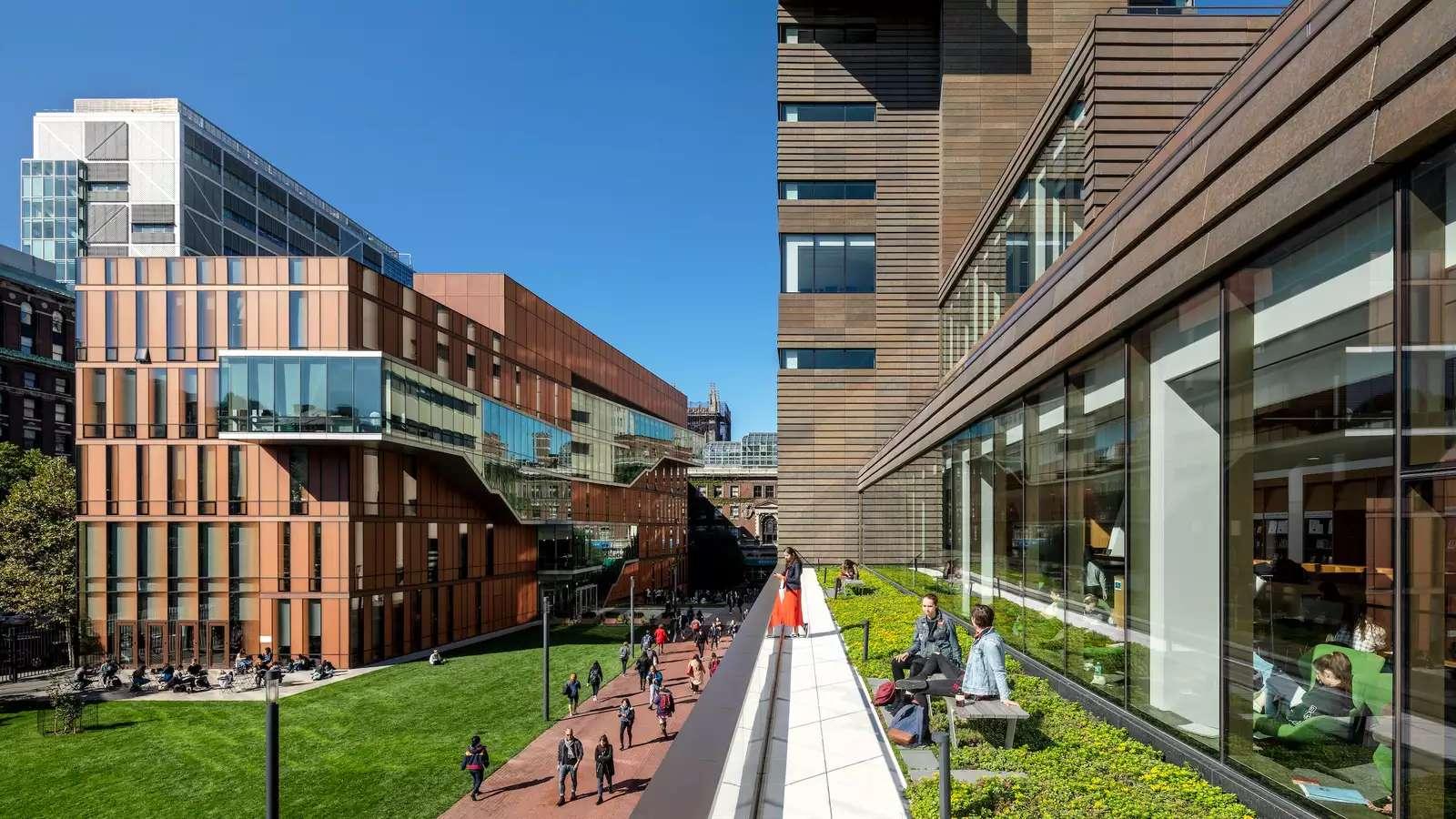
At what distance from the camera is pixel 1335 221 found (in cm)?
442

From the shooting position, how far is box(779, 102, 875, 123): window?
37.4 metres

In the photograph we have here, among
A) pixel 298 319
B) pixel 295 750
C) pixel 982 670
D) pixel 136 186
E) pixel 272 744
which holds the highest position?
pixel 136 186

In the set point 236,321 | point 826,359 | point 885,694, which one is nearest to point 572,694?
point 826,359

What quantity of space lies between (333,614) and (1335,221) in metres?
36.0

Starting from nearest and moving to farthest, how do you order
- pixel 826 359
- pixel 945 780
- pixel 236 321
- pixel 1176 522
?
pixel 945 780, pixel 1176 522, pixel 236 321, pixel 826 359

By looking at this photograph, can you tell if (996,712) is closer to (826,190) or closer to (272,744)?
(272,744)

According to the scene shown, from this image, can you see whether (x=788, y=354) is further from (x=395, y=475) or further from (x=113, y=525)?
(x=113, y=525)

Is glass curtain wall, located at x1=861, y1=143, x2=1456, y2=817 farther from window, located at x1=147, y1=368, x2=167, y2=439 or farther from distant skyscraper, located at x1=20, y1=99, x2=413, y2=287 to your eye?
distant skyscraper, located at x1=20, y1=99, x2=413, y2=287

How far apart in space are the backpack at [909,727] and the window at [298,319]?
31.9 metres

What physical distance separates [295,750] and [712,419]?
142 m

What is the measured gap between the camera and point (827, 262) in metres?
37.7

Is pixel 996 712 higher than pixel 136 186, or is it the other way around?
pixel 136 186

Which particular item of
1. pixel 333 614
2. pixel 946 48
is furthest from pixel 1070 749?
pixel 333 614

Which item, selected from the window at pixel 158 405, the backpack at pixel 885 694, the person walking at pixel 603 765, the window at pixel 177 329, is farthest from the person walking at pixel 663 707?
the window at pixel 177 329
